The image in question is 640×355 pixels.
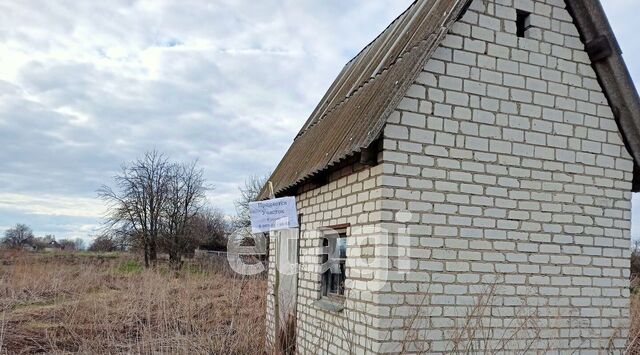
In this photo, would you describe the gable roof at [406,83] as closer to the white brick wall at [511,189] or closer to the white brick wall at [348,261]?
the white brick wall at [511,189]

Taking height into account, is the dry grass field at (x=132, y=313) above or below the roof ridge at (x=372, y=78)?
below

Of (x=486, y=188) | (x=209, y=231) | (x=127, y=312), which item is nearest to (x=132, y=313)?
(x=127, y=312)

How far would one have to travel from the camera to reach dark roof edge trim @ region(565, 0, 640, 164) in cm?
586

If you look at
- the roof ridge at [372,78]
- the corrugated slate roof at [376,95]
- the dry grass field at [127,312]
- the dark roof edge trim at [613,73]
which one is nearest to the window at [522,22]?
the dark roof edge trim at [613,73]

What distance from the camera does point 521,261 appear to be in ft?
18.0

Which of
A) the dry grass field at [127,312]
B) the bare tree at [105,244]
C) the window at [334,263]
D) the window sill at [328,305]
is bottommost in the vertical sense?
the dry grass field at [127,312]

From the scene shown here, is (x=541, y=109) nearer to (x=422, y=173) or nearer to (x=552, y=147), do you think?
(x=552, y=147)

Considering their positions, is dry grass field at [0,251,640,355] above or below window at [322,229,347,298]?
below

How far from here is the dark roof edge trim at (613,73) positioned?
19.2 ft

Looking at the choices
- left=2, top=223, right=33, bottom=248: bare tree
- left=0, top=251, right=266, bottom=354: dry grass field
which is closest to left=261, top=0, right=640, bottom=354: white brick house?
left=0, top=251, right=266, bottom=354: dry grass field

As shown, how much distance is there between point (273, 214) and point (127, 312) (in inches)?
305

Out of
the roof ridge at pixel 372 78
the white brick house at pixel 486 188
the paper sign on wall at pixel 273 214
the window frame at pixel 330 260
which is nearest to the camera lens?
the white brick house at pixel 486 188

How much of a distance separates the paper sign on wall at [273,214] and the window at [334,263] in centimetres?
99

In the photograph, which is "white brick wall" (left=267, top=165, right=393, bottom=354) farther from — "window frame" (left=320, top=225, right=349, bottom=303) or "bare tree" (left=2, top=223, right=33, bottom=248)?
"bare tree" (left=2, top=223, right=33, bottom=248)
